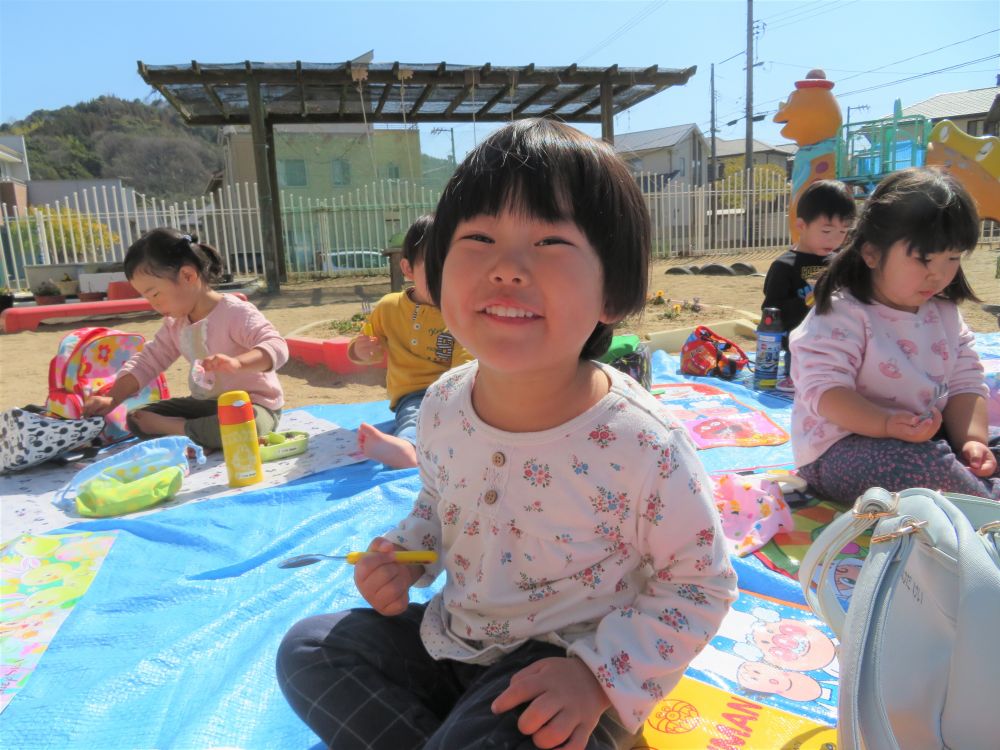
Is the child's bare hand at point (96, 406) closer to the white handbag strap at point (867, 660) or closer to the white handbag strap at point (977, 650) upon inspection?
the white handbag strap at point (867, 660)

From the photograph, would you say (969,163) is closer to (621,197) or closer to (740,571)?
(740,571)

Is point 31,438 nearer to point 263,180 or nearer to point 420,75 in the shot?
point 263,180

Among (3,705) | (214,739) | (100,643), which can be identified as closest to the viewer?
(214,739)

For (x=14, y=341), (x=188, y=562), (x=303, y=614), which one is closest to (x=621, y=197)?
(x=303, y=614)

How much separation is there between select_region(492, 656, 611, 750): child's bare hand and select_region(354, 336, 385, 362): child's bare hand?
101 inches

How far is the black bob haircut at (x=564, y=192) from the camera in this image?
104cm

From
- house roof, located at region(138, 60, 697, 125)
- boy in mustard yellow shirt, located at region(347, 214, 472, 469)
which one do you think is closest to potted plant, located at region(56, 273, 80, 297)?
house roof, located at region(138, 60, 697, 125)

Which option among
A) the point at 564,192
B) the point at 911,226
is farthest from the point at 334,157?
the point at 564,192

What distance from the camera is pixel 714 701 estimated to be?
4.52 feet

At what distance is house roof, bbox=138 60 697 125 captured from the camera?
9.80m

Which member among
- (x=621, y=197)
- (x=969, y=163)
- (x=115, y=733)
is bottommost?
(x=115, y=733)

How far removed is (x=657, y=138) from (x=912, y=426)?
127ft

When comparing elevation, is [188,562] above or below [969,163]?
below

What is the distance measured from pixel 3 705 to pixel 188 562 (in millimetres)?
684
